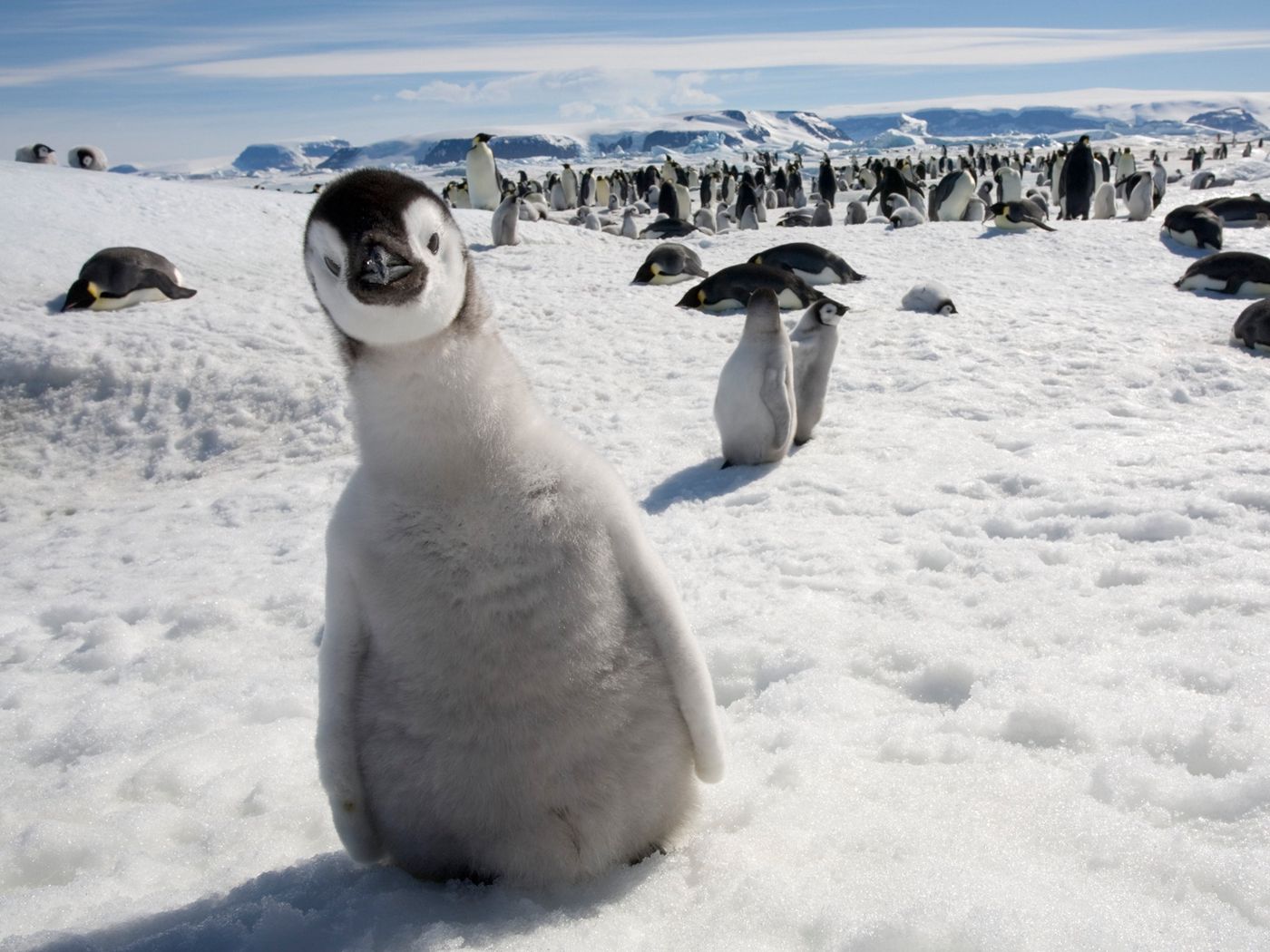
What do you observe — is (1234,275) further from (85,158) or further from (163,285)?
(85,158)

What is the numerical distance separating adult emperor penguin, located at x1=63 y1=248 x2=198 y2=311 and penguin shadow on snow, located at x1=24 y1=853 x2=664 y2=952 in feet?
24.8

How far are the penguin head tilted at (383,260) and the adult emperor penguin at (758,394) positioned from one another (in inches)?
147

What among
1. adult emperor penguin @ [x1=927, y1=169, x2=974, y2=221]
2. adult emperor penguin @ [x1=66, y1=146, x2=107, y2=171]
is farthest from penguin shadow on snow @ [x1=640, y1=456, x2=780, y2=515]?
adult emperor penguin @ [x1=66, y1=146, x2=107, y2=171]

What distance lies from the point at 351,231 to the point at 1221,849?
195cm

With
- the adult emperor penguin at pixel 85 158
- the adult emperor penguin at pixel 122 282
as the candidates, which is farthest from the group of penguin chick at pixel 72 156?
the adult emperor penguin at pixel 122 282

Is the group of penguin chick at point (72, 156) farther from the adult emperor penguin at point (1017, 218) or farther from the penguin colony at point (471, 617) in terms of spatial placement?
the penguin colony at point (471, 617)

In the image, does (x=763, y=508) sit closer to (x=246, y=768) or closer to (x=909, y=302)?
(x=246, y=768)

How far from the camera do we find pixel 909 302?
9.21 metres

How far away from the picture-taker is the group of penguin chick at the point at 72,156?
60.6 feet

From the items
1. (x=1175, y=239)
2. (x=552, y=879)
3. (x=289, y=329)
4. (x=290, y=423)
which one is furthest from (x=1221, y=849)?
(x=1175, y=239)

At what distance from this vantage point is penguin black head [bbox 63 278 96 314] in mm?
7965

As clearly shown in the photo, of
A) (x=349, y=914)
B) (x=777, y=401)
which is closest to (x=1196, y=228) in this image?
(x=777, y=401)

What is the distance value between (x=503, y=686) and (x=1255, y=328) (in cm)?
748

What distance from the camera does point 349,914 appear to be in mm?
1720
